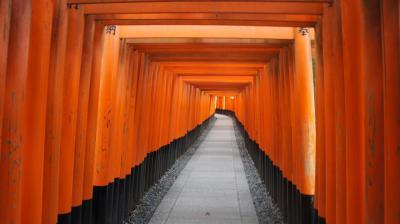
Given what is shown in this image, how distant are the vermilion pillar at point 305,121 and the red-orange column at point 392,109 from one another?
3248mm

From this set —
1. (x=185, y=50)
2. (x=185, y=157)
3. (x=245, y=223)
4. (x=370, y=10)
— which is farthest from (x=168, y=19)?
(x=185, y=157)

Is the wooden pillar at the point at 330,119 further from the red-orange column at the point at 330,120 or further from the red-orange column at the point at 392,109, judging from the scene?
the red-orange column at the point at 392,109

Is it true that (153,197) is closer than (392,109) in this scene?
No

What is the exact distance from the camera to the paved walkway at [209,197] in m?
7.95

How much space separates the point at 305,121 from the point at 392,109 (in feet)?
11.2

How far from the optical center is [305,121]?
5.63 m

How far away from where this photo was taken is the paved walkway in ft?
26.1

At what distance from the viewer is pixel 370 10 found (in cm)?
258

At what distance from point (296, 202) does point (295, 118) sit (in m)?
1.26

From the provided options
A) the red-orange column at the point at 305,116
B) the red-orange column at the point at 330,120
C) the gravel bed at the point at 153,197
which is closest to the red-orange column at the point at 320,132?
the red-orange column at the point at 330,120

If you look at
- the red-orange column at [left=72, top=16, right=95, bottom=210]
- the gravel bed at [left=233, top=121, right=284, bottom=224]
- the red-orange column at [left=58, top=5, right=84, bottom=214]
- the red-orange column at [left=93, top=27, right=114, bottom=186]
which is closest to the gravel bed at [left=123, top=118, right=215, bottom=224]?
the red-orange column at [left=93, top=27, right=114, bottom=186]

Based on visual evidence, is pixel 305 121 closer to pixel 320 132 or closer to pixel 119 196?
pixel 320 132

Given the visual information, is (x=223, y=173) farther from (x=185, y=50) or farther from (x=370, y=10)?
(x=370, y=10)

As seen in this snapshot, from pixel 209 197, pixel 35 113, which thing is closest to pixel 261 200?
pixel 209 197
